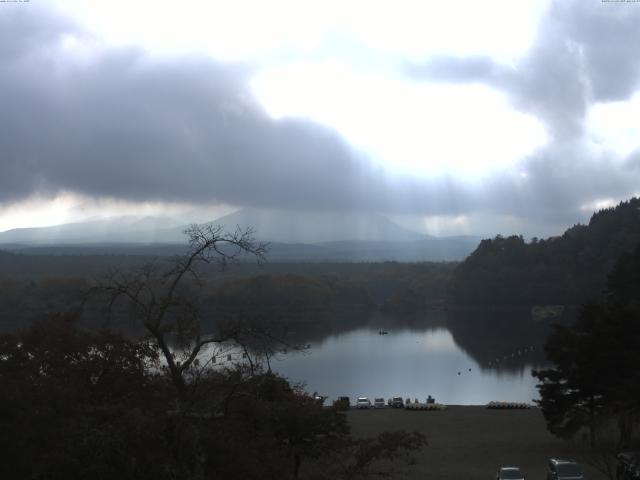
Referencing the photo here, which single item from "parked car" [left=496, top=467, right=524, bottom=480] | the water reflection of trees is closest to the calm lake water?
the water reflection of trees

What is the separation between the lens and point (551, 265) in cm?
6925

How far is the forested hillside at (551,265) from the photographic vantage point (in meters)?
64.7

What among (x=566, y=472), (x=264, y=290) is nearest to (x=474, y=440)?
(x=566, y=472)

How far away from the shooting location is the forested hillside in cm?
6469

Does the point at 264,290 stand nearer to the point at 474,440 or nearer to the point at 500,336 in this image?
the point at 500,336

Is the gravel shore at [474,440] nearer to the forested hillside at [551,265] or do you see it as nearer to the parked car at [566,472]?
the parked car at [566,472]

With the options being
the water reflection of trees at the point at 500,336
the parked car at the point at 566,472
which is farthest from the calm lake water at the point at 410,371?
the parked car at the point at 566,472

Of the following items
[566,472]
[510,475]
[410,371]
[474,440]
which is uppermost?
[566,472]

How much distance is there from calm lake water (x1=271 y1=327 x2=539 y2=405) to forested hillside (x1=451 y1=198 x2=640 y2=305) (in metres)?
26.2

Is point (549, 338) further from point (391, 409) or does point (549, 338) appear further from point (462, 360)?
point (462, 360)

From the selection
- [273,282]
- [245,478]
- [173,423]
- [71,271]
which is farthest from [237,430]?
[71,271]

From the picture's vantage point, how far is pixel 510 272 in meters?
70.4

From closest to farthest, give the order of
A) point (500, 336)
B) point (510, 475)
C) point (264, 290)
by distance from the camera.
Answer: point (510, 475), point (500, 336), point (264, 290)

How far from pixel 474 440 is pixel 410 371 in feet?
56.2
